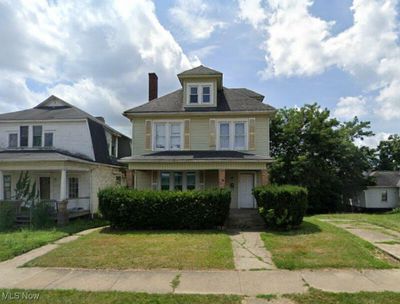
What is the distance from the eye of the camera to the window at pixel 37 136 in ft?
64.4

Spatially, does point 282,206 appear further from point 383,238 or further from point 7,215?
point 7,215

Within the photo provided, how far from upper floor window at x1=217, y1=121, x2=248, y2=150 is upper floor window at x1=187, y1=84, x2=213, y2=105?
1758 millimetres

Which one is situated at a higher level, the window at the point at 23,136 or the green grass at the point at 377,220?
the window at the point at 23,136

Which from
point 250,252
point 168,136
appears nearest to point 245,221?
point 250,252

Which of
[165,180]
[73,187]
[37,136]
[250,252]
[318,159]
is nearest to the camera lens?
[250,252]

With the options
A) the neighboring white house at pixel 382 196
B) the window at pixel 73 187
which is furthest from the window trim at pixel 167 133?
the neighboring white house at pixel 382 196

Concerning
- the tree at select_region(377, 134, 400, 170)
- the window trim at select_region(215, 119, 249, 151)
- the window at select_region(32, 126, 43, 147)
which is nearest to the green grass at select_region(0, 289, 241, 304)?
the window trim at select_region(215, 119, 249, 151)

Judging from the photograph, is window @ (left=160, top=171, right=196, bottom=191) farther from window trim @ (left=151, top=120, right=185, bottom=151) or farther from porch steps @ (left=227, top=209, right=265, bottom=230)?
porch steps @ (left=227, top=209, right=265, bottom=230)

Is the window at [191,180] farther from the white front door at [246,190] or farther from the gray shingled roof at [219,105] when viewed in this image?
the gray shingled roof at [219,105]

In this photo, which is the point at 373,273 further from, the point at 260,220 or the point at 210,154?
the point at 210,154

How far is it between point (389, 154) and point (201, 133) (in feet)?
147

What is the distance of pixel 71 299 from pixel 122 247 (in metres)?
4.28

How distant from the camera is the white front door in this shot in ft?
59.3

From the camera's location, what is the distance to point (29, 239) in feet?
37.3
